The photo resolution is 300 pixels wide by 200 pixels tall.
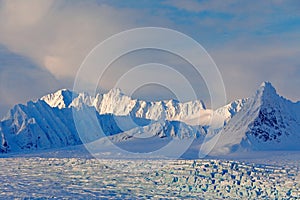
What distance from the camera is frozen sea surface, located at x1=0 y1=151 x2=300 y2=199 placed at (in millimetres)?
49000

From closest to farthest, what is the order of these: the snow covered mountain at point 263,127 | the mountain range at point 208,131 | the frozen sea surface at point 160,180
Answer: the frozen sea surface at point 160,180
the snow covered mountain at point 263,127
the mountain range at point 208,131

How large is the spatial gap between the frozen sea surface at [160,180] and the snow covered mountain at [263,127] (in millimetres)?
9621

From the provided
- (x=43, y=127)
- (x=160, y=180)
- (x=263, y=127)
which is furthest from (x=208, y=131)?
(x=160, y=180)

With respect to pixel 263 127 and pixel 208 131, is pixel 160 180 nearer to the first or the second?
pixel 263 127

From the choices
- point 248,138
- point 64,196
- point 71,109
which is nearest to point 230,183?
point 64,196

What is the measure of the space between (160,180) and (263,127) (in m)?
26.1

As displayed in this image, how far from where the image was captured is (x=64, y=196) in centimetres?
4850

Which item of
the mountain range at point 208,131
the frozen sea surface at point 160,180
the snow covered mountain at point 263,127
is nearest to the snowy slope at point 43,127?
the mountain range at point 208,131

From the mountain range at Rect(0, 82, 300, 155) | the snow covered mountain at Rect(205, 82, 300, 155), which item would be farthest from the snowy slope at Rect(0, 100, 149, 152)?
the snow covered mountain at Rect(205, 82, 300, 155)

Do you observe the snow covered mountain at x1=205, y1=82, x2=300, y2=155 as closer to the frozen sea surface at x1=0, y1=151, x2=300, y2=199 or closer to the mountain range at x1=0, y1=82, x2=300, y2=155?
the mountain range at x1=0, y1=82, x2=300, y2=155

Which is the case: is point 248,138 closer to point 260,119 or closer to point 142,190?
point 260,119

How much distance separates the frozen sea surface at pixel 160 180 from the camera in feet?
161

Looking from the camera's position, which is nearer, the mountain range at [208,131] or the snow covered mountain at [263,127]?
the snow covered mountain at [263,127]

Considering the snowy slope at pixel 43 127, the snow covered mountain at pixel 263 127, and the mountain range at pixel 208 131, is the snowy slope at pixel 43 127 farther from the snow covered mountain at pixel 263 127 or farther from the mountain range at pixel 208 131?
the snow covered mountain at pixel 263 127
